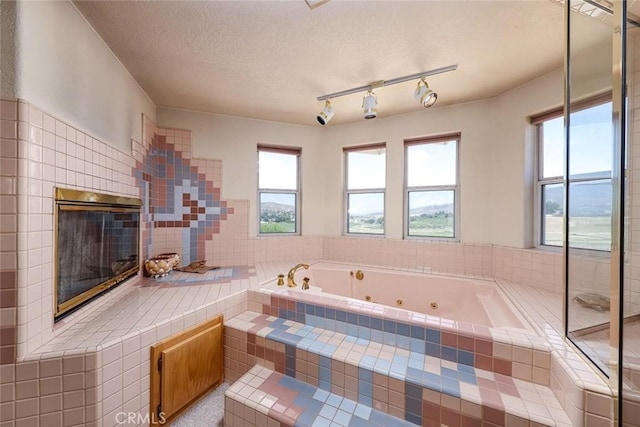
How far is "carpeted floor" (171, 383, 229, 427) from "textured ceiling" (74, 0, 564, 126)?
2.31 metres

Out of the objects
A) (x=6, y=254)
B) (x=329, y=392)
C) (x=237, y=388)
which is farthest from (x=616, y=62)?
(x=6, y=254)

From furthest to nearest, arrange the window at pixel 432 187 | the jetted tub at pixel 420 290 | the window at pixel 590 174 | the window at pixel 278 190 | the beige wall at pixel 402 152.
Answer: the window at pixel 278 190 < the window at pixel 432 187 < the beige wall at pixel 402 152 < the jetted tub at pixel 420 290 < the window at pixel 590 174

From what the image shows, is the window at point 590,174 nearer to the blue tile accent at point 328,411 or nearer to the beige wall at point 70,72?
the blue tile accent at point 328,411

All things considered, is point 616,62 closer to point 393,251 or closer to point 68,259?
point 393,251

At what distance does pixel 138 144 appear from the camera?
2.07m

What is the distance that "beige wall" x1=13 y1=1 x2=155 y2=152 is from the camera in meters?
1.01

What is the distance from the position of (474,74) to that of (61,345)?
310cm

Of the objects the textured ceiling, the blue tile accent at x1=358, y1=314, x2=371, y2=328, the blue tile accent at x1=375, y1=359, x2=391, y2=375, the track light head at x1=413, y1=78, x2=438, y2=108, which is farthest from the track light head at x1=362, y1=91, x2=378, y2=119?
the blue tile accent at x1=375, y1=359, x2=391, y2=375

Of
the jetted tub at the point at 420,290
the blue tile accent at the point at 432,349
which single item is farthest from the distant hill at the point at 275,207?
the blue tile accent at the point at 432,349

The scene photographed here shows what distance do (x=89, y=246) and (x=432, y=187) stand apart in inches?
116

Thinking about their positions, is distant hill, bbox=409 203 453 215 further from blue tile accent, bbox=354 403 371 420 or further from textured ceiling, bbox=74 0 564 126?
blue tile accent, bbox=354 403 371 420

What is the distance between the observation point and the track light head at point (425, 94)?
184 cm

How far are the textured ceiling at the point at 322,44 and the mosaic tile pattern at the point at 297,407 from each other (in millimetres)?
2097

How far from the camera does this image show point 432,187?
2654 millimetres
